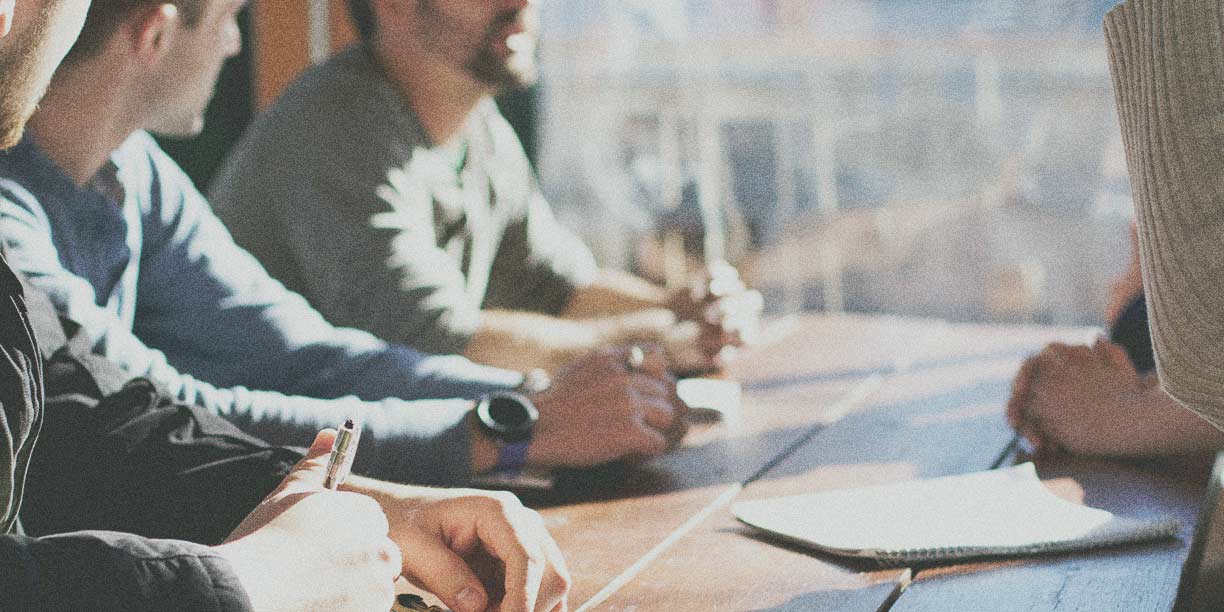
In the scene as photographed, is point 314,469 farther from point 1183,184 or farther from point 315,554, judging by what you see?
point 1183,184

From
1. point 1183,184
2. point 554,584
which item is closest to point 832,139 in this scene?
point 1183,184

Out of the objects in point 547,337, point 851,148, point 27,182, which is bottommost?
point 851,148

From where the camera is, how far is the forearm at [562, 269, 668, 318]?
89.4 inches

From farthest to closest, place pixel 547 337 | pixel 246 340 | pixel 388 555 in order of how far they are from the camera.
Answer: pixel 547 337 → pixel 246 340 → pixel 388 555

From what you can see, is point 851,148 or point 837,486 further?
point 851,148

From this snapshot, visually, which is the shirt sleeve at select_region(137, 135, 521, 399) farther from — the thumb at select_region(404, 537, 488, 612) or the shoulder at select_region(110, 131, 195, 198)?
the thumb at select_region(404, 537, 488, 612)

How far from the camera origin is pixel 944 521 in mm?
1069

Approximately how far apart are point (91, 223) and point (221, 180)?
2.52 ft

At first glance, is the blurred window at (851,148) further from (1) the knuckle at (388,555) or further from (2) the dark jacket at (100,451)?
(1) the knuckle at (388,555)

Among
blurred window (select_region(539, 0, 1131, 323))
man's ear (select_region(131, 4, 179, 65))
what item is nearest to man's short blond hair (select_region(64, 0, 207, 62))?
man's ear (select_region(131, 4, 179, 65))

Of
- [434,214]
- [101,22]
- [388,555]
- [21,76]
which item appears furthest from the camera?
[434,214]

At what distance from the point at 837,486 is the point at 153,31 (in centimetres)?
89

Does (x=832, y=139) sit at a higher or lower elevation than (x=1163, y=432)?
lower

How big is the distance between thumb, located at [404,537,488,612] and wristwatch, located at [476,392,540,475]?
1.26ft
